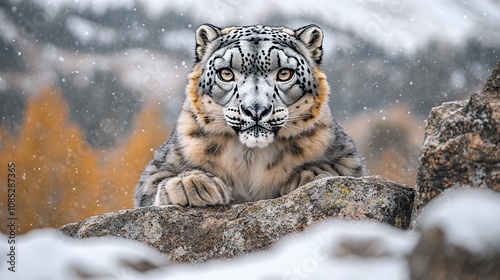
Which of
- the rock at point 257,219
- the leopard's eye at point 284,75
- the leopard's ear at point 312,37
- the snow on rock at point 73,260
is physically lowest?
the snow on rock at point 73,260

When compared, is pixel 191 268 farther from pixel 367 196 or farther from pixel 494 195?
pixel 494 195

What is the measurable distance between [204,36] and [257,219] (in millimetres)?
1793

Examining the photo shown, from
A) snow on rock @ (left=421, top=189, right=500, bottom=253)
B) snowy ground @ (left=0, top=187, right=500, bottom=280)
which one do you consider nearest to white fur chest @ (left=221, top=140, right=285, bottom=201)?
snowy ground @ (left=0, top=187, right=500, bottom=280)

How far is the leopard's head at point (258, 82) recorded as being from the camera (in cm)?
438

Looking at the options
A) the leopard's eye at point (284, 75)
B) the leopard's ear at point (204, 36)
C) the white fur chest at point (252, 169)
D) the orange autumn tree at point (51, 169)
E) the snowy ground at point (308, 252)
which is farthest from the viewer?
the orange autumn tree at point (51, 169)

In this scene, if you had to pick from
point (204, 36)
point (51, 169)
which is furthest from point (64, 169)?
point (204, 36)

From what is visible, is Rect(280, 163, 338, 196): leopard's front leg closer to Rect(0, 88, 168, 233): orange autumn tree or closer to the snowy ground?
the snowy ground

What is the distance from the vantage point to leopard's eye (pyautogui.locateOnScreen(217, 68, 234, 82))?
181 inches

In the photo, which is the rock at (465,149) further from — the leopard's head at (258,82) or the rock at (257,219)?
the leopard's head at (258,82)

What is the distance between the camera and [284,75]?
181 inches

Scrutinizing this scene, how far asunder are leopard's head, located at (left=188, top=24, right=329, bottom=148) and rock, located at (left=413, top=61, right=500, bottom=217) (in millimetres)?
1226

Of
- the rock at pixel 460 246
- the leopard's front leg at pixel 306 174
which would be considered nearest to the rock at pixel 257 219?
the leopard's front leg at pixel 306 174

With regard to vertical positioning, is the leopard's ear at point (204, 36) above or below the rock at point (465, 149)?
above

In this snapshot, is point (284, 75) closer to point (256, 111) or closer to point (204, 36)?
point (256, 111)
